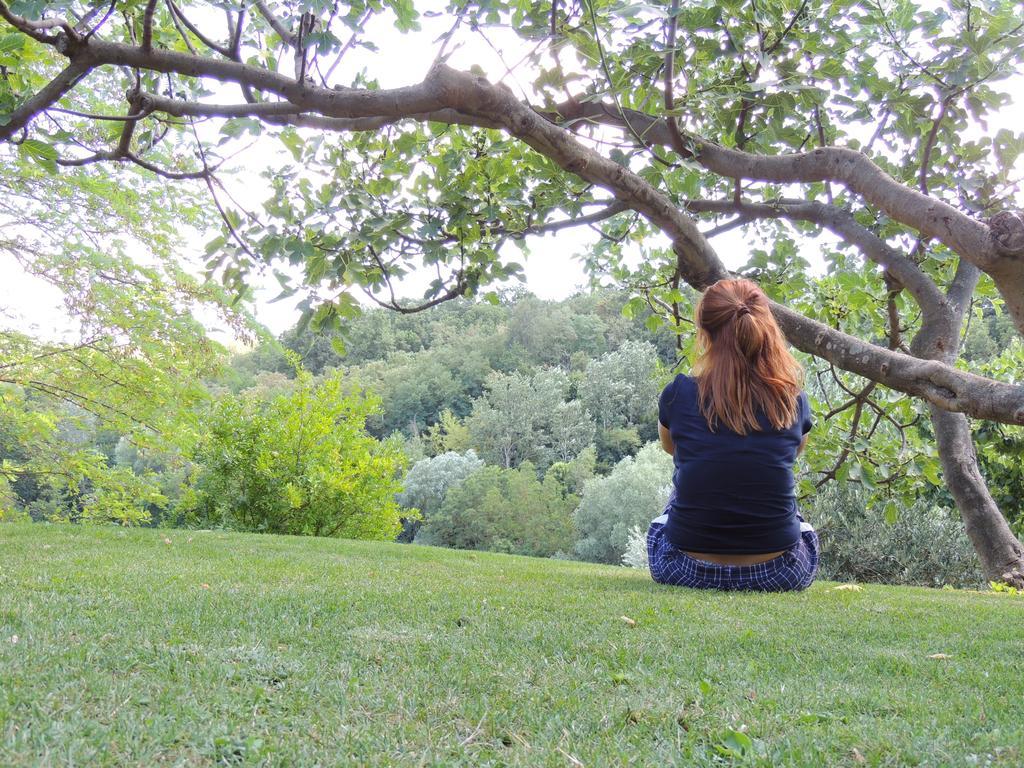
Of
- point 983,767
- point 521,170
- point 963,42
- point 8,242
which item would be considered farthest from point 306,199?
point 8,242

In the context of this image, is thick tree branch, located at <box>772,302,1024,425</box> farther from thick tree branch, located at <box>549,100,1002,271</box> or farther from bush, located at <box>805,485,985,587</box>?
bush, located at <box>805,485,985,587</box>

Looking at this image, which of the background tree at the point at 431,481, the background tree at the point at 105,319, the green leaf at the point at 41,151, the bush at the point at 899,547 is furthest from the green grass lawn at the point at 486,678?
the background tree at the point at 431,481

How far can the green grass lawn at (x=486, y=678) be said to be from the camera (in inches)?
50.9

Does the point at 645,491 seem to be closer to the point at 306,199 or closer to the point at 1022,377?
the point at 1022,377

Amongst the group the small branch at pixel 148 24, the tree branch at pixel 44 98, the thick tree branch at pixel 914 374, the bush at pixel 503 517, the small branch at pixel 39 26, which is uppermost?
the small branch at pixel 148 24

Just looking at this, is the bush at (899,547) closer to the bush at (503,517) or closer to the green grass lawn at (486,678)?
the green grass lawn at (486,678)

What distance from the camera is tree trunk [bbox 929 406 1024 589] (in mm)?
4809

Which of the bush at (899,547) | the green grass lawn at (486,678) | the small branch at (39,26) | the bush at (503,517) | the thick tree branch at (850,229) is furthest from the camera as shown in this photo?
the bush at (503,517)

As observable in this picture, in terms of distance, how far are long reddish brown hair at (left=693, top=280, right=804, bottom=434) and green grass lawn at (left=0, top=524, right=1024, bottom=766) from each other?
2.52ft

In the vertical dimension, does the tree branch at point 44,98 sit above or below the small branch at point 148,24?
below

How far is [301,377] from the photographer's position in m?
10.6

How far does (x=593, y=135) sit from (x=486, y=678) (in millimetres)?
2939

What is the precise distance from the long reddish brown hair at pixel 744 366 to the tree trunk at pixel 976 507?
102 inches

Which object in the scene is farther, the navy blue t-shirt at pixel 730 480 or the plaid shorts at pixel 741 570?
the plaid shorts at pixel 741 570
